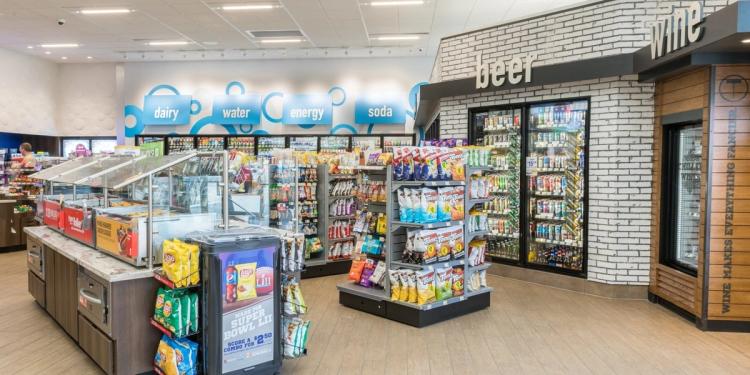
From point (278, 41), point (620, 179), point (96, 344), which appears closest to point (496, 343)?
point (620, 179)

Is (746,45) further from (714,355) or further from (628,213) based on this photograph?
(714,355)

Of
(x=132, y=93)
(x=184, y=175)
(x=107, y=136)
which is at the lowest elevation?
(x=184, y=175)

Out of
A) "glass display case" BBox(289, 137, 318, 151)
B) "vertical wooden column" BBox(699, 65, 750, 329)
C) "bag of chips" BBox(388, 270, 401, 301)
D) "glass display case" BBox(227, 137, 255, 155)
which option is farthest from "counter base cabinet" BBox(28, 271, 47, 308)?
"glass display case" BBox(289, 137, 318, 151)

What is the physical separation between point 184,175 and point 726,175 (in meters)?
5.20

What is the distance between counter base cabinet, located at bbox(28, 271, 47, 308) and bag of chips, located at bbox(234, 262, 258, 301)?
122 inches

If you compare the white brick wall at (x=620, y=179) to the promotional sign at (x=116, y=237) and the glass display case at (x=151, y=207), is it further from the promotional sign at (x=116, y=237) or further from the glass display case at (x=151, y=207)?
the promotional sign at (x=116, y=237)

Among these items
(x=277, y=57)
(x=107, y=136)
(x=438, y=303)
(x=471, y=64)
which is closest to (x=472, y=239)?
(x=438, y=303)

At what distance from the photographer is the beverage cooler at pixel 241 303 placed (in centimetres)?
324

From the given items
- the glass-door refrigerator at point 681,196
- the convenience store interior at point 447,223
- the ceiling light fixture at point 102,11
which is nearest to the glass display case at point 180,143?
the convenience store interior at point 447,223

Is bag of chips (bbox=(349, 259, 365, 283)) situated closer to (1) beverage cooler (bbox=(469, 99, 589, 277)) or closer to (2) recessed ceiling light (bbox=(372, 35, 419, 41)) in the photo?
(1) beverage cooler (bbox=(469, 99, 589, 277))

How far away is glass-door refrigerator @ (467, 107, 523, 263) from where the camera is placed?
279 inches

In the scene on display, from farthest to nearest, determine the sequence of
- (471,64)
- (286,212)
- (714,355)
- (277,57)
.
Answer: (277,57)
(471,64)
(286,212)
(714,355)

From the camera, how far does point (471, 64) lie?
24.7ft

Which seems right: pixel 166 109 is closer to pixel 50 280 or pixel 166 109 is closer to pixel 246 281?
pixel 50 280
